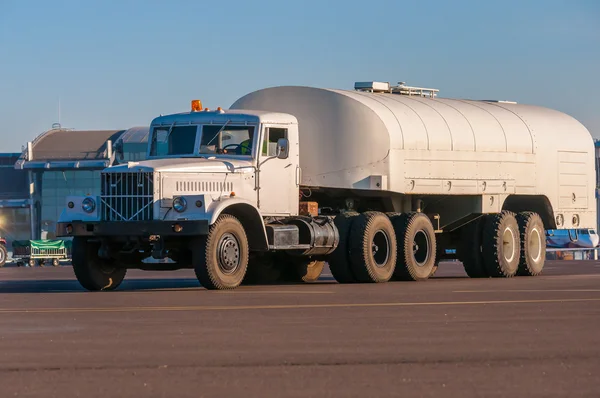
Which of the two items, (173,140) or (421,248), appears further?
(421,248)

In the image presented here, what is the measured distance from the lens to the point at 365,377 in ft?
30.2

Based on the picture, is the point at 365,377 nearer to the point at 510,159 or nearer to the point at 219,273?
the point at 219,273

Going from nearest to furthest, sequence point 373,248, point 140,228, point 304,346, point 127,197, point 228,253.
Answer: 1. point 304,346
2. point 140,228
3. point 228,253
4. point 127,197
5. point 373,248

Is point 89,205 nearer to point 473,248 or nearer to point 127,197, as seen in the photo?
point 127,197

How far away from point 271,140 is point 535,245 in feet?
26.6

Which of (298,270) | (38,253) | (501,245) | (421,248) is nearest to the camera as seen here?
(421,248)

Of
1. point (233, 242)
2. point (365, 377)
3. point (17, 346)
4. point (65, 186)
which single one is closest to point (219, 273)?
point (233, 242)

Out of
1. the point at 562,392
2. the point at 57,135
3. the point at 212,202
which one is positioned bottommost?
the point at 562,392

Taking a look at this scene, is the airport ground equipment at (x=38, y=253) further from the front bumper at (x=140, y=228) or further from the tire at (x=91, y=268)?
the front bumper at (x=140, y=228)

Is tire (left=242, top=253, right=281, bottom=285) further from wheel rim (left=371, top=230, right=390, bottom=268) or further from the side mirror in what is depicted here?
the side mirror

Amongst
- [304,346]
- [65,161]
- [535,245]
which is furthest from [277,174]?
[65,161]

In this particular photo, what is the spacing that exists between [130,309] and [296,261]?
9957mm

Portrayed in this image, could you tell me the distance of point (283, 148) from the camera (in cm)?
2423

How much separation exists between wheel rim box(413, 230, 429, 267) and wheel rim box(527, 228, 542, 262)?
3784 millimetres
